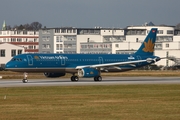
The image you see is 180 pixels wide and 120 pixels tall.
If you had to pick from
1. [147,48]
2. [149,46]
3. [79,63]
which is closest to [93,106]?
[79,63]

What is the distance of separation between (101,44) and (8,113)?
5492 inches

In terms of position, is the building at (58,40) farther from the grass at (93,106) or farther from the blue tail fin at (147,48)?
the grass at (93,106)

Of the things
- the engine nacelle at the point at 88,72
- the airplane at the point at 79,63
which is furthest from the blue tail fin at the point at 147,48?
the engine nacelle at the point at 88,72

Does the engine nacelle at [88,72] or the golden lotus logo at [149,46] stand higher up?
the golden lotus logo at [149,46]

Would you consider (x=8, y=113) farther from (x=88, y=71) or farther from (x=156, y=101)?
(x=88, y=71)

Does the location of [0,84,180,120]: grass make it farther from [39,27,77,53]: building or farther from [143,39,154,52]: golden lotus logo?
[39,27,77,53]: building

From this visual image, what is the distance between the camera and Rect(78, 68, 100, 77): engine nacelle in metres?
67.6

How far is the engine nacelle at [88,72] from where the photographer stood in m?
67.6

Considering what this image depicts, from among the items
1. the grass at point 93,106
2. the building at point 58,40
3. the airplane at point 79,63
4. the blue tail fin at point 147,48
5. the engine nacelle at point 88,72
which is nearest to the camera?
the grass at point 93,106

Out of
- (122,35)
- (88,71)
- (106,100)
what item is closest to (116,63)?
(88,71)

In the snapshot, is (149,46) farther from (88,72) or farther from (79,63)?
(88,72)

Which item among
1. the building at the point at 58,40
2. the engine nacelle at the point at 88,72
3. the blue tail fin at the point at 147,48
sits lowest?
the engine nacelle at the point at 88,72

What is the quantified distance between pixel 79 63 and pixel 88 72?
2563 mm

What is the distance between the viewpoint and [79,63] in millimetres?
69688
